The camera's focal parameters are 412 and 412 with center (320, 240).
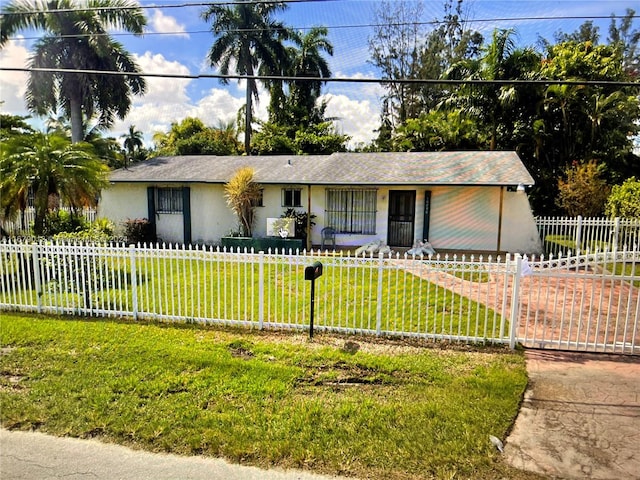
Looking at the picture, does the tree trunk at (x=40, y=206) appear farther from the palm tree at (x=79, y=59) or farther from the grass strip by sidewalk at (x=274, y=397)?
the palm tree at (x=79, y=59)

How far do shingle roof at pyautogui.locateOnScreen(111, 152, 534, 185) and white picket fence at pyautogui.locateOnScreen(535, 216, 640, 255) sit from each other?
2267 mm

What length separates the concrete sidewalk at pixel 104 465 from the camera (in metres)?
3.33

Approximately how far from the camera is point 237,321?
22.0 feet

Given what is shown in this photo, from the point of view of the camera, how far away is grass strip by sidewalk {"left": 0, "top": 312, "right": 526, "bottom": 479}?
11.7 feet

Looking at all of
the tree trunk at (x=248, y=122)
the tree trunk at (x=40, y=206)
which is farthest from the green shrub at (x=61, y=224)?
the tree trunk at (x=248, y=122)

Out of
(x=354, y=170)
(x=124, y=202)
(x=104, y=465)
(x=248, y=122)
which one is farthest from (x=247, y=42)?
(x=104, y=465)

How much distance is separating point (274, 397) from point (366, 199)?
11608 mm

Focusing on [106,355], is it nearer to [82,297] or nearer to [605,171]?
[82,297]

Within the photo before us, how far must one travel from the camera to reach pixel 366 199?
50.4 ft

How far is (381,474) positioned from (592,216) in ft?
54.1

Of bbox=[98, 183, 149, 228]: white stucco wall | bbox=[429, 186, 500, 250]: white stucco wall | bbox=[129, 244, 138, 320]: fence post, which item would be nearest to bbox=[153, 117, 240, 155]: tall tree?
bbox=[98, 183, 149, 228]: white stucco wall

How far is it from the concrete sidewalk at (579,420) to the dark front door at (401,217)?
9786 mm

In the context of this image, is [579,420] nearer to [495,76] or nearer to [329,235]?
[329,235]

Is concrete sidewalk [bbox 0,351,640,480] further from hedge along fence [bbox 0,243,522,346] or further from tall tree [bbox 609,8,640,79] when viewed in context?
tall tree [bbox 609,8,640,79]
